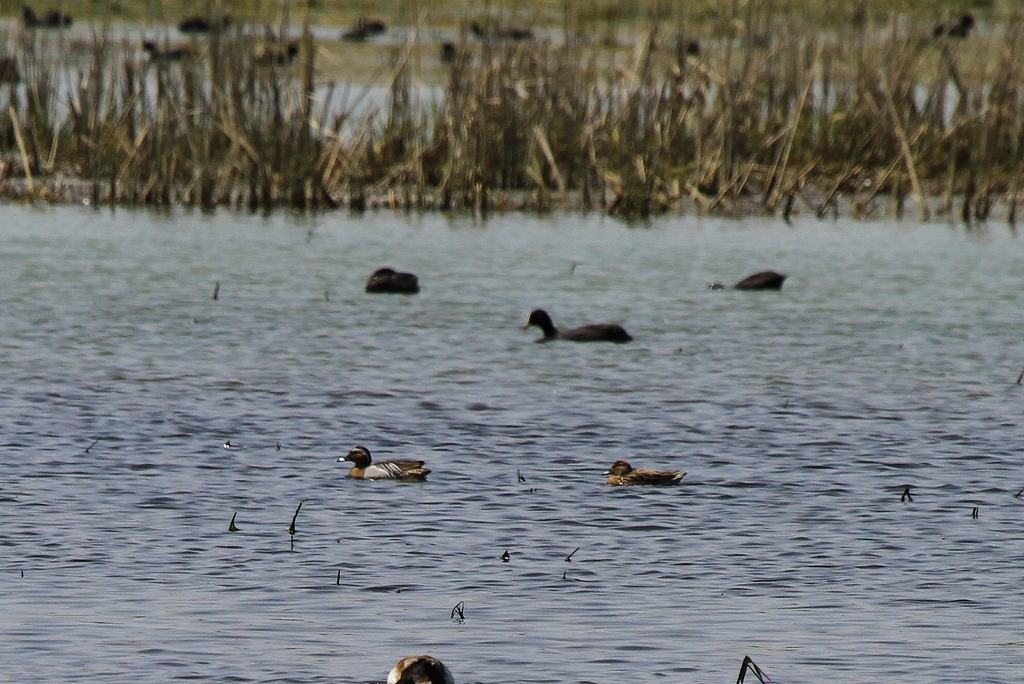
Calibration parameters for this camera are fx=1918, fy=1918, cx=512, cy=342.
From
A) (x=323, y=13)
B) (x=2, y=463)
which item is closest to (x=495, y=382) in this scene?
(x=2, y=463)

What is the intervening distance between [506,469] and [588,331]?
22.4ft

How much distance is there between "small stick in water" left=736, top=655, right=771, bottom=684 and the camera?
785 cm

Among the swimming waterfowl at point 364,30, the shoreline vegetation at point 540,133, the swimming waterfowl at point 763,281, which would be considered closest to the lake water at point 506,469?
the swimming waterfowl at point 763,281

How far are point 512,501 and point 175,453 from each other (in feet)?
9.10

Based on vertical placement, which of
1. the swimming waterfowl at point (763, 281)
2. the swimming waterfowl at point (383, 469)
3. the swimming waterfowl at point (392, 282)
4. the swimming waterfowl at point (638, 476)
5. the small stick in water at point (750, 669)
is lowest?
the swimming waterfowl at point (392, 282)

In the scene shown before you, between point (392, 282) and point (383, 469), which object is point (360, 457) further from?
point (392, 282)

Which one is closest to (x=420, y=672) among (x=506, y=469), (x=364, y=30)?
(x=506, y=469)

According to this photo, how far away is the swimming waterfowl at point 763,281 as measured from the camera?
917 inches

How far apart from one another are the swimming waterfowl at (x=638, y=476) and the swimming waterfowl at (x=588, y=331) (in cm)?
714

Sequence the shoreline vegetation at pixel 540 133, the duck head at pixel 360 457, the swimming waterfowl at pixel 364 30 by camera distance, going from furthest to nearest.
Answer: the swimming waterfowl at pixel 364 30 → the shoreline vegetation at pixel 540 133 → the duck head at pixel 360 457

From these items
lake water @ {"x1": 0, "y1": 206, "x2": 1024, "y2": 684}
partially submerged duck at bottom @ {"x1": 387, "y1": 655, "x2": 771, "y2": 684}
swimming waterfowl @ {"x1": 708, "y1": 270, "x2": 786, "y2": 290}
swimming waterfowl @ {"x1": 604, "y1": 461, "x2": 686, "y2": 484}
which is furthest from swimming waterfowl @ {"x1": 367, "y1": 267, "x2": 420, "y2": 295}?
partially submerged duck at bottom @ {"x1": 387, "y1": 655, "x2": 771, "y2": 684}

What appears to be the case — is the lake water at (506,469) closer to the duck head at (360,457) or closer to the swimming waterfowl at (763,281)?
the duck head at (360,457)

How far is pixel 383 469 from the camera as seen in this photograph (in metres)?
12.4

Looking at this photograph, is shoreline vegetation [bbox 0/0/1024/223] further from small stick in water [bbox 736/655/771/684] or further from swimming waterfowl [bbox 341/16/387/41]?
small stick in water [bbox 736/655/771/684]
